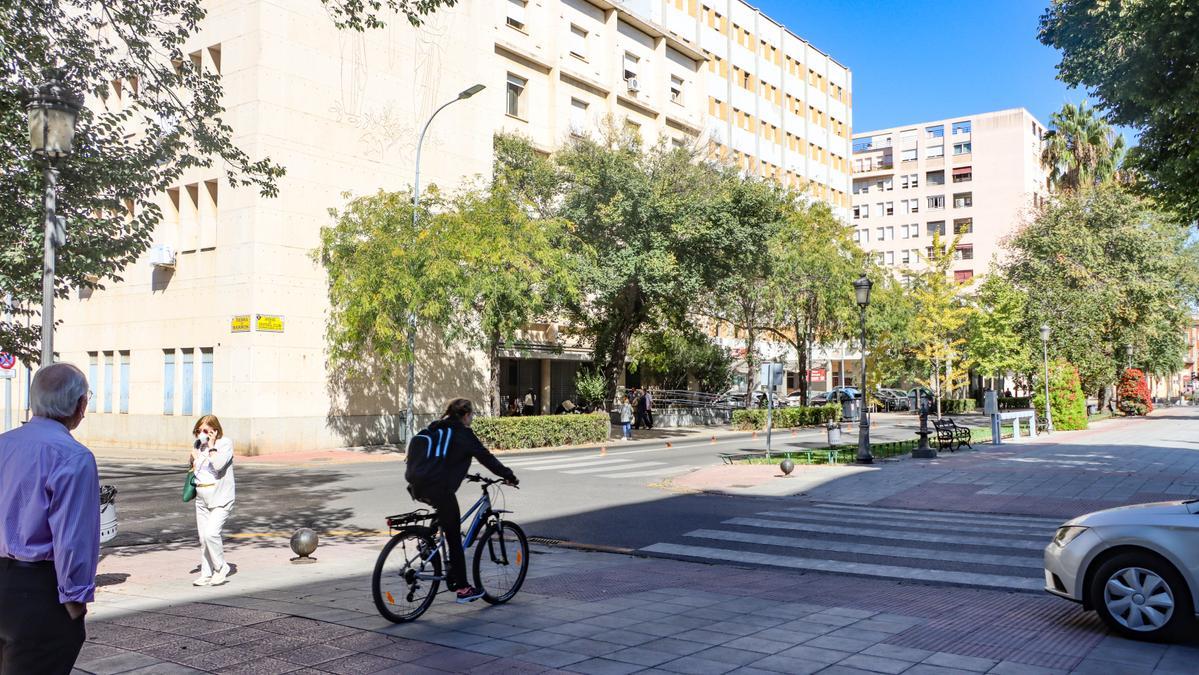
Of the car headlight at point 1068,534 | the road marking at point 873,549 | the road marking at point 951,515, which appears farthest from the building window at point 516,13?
the car headlight at point 1068,534

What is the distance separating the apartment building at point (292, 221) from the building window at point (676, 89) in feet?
32.4

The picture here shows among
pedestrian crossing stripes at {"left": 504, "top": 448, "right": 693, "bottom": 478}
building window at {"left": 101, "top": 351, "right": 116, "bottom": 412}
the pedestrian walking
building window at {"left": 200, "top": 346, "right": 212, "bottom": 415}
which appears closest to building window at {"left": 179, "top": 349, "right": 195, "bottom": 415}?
building window at {"left": 200, "top": 346, "right": 212, "bottom": 415}

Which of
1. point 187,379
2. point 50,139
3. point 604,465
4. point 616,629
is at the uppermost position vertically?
point 50,139

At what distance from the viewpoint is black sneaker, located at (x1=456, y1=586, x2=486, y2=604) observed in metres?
6.91

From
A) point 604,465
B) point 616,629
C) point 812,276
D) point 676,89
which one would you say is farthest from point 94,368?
point 676,89

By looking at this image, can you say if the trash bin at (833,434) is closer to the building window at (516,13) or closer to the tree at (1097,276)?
the tree at (1097,276)

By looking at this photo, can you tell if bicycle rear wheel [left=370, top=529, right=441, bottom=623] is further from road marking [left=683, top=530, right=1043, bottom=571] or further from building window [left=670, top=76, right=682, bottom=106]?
building window [left=670, top=76, right=682, bottom=106]

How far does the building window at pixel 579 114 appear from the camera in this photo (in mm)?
39928

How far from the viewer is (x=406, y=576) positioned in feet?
21.5

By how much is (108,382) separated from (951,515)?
28122 mm

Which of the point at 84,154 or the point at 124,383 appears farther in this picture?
the point at 124,383

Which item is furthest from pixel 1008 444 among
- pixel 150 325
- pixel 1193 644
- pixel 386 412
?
pixel 150 325

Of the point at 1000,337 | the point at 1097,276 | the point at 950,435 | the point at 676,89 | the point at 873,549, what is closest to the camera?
the point at 873,549

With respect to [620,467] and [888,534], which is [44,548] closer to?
[888,534]
